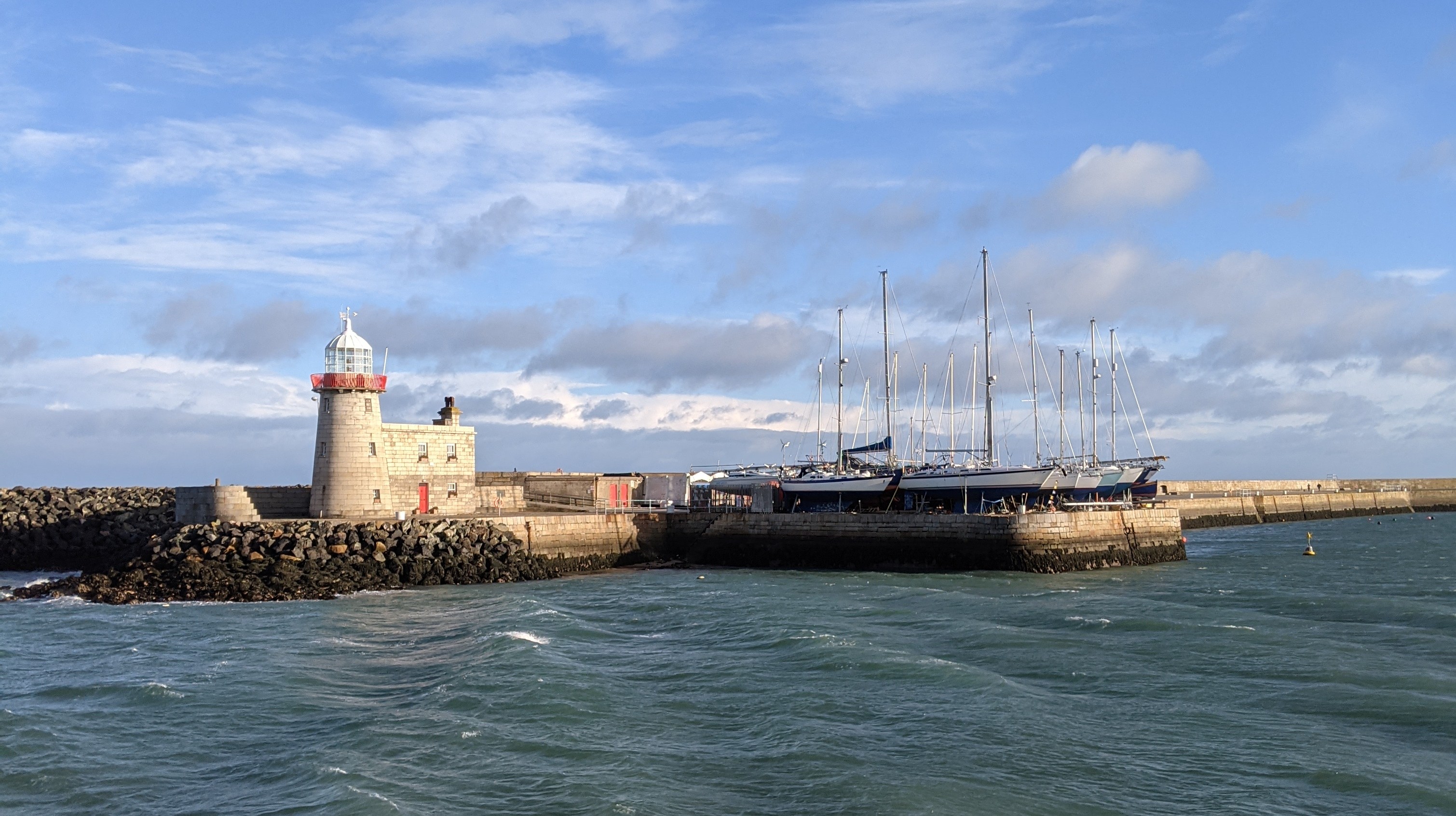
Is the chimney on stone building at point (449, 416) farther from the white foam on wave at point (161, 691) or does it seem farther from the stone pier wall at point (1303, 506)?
the stone pier wall at point (1303, 506)

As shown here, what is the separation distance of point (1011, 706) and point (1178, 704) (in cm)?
286

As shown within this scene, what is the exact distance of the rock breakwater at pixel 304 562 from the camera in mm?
31641

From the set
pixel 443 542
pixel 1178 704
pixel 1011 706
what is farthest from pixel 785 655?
pixel 443 542

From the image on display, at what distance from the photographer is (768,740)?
15.7m

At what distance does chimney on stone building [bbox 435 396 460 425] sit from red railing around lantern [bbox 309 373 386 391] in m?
5.32

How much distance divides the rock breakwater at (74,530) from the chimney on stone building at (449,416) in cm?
1059

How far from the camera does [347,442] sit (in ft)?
126

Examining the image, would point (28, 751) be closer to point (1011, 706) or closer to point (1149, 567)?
point (1011, 706)

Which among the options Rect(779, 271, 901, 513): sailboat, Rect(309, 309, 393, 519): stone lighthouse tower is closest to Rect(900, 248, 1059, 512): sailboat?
Rect(779, 271, 901, 513): sailboat

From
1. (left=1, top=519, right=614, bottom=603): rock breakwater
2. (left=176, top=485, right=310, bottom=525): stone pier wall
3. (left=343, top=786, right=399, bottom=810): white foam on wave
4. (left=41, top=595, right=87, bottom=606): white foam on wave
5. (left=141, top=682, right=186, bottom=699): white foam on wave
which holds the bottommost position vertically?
(left=343, top=786, right=399, bottom=810): white foam on wave

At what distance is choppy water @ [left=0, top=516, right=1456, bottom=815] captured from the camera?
1359 centimetres

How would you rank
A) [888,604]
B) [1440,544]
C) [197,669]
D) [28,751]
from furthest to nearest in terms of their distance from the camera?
[1440,544] → [888,604] → [197,669] → [28,751]

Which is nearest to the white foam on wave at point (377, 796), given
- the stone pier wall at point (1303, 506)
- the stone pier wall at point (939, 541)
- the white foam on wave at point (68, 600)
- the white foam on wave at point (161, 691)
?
the white foam on wave at point (161, 691)

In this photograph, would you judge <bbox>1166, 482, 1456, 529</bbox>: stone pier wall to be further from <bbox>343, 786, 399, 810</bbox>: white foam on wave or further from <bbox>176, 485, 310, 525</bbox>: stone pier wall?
<bbox>343, 786, 399, 810</bbox>: white foam on wave
